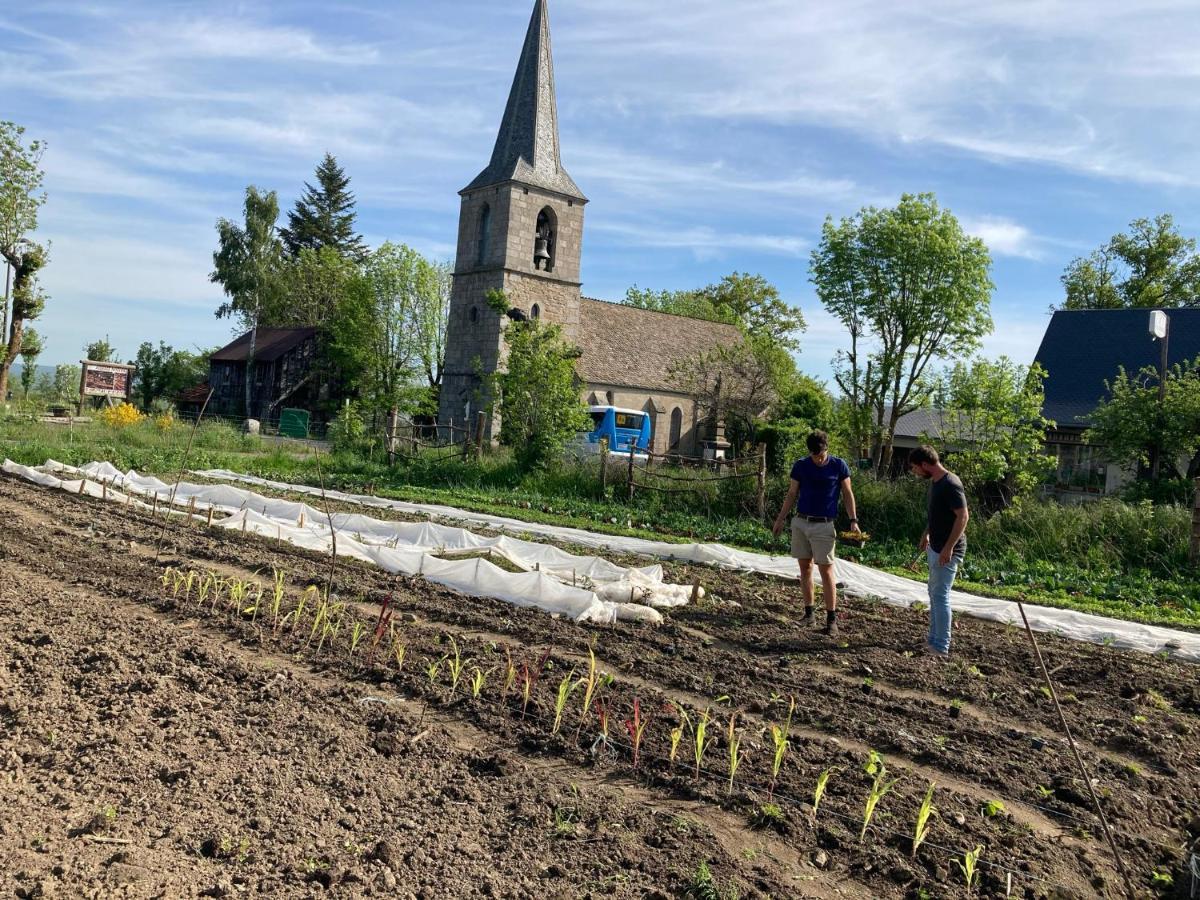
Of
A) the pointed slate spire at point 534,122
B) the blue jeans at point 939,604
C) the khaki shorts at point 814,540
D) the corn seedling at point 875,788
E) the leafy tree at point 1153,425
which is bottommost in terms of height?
the corn seedling at point 875,788

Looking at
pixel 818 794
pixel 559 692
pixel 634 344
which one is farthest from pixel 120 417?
pixel 818 794

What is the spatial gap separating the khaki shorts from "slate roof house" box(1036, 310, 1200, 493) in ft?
65.8

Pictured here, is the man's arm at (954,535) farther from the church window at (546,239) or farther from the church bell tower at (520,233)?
the church window at (546,239)

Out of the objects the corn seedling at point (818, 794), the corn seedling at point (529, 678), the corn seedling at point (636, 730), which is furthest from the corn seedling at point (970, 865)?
the corn seedling at point (529, 678)

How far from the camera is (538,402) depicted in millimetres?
20188

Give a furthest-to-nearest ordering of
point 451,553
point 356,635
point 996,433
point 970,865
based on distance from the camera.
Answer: point 996,433 < point 451,553 < point 356,635 < point 970,865

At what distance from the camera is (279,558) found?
9.35 meters

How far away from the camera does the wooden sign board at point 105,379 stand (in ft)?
92.2

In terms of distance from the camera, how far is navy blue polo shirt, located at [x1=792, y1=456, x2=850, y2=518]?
7.58 metres

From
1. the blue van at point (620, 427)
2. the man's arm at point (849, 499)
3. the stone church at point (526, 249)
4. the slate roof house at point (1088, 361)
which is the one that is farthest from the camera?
the stone church at point (526, 249)

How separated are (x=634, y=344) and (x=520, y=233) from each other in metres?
7.68

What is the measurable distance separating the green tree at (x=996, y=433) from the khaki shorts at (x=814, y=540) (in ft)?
25.6

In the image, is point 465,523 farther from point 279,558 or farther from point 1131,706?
point 1131,706

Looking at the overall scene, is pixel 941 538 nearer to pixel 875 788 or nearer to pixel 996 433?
pixel 875 788
